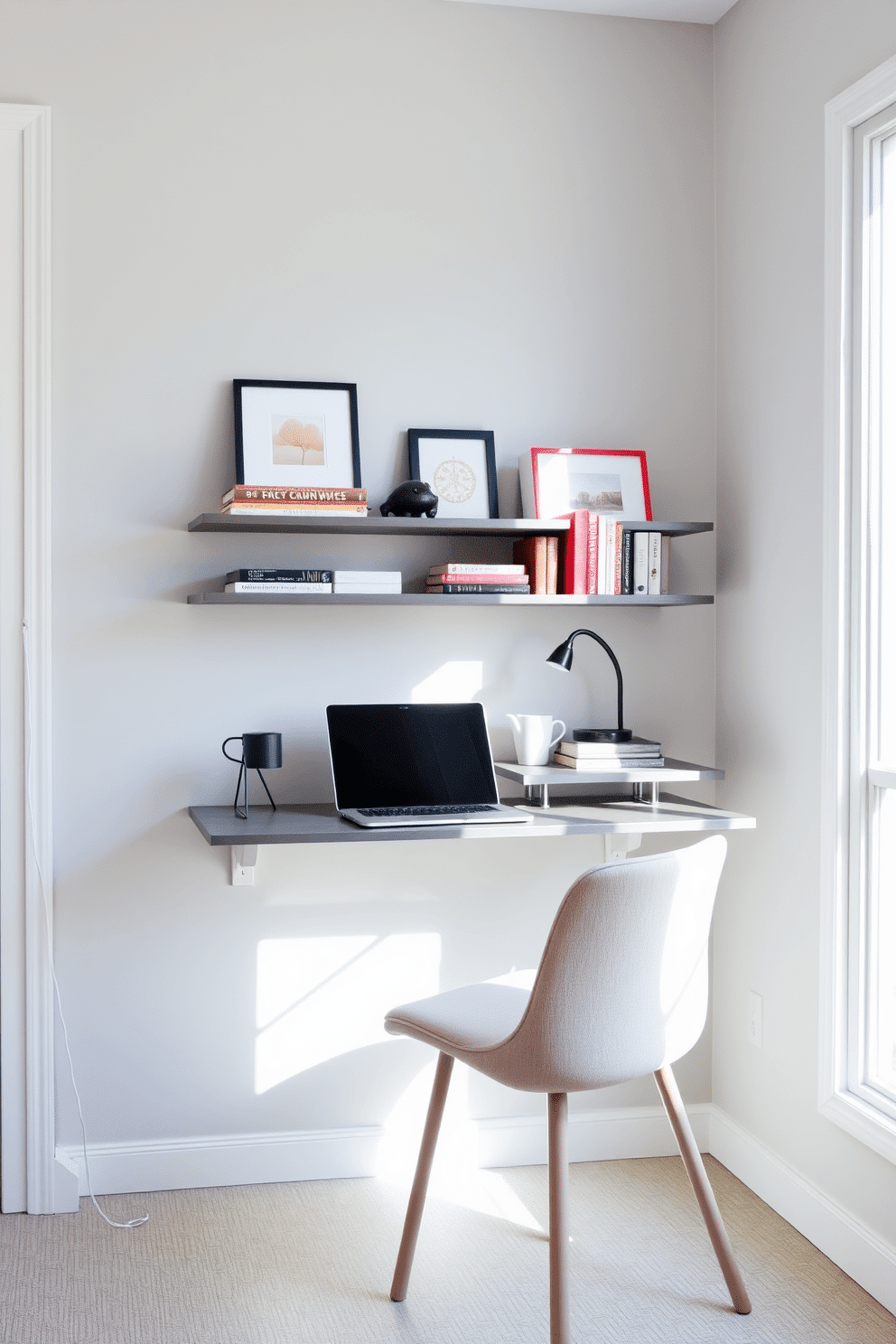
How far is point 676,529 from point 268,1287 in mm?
1730

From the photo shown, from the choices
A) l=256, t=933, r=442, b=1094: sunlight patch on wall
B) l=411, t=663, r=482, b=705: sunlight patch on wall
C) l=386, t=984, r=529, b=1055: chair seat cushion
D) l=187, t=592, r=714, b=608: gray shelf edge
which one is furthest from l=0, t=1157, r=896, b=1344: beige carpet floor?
l=187, t=592, r=714, b=608: gray shelf edge

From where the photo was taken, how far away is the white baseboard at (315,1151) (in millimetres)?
2615

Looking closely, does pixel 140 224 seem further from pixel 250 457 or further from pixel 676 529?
pixel 676 529

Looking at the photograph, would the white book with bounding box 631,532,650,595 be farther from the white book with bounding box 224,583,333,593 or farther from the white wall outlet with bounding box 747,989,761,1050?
the white wall outlet with bounding box 747,989,761,1050

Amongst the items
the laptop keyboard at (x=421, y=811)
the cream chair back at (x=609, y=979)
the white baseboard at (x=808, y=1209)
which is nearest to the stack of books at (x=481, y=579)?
the laptop keyboard at (x=421, y=811)

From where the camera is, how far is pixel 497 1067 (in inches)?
77.5

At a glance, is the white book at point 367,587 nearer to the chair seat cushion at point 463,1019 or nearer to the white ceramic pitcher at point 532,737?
the white ceramic pitcher at point 532,737

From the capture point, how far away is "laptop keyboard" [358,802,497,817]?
2.45 meters

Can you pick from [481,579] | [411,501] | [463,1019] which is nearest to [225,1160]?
[463,1019]

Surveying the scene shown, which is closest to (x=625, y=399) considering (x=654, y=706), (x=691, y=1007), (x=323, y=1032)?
(x=654, y=706)

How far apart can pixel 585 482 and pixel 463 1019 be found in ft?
4.12

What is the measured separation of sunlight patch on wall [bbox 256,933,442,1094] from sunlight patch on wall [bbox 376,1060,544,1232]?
17 centimetres

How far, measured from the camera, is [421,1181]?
7.24 ft

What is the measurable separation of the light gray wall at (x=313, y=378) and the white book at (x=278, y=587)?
0.18 metres
